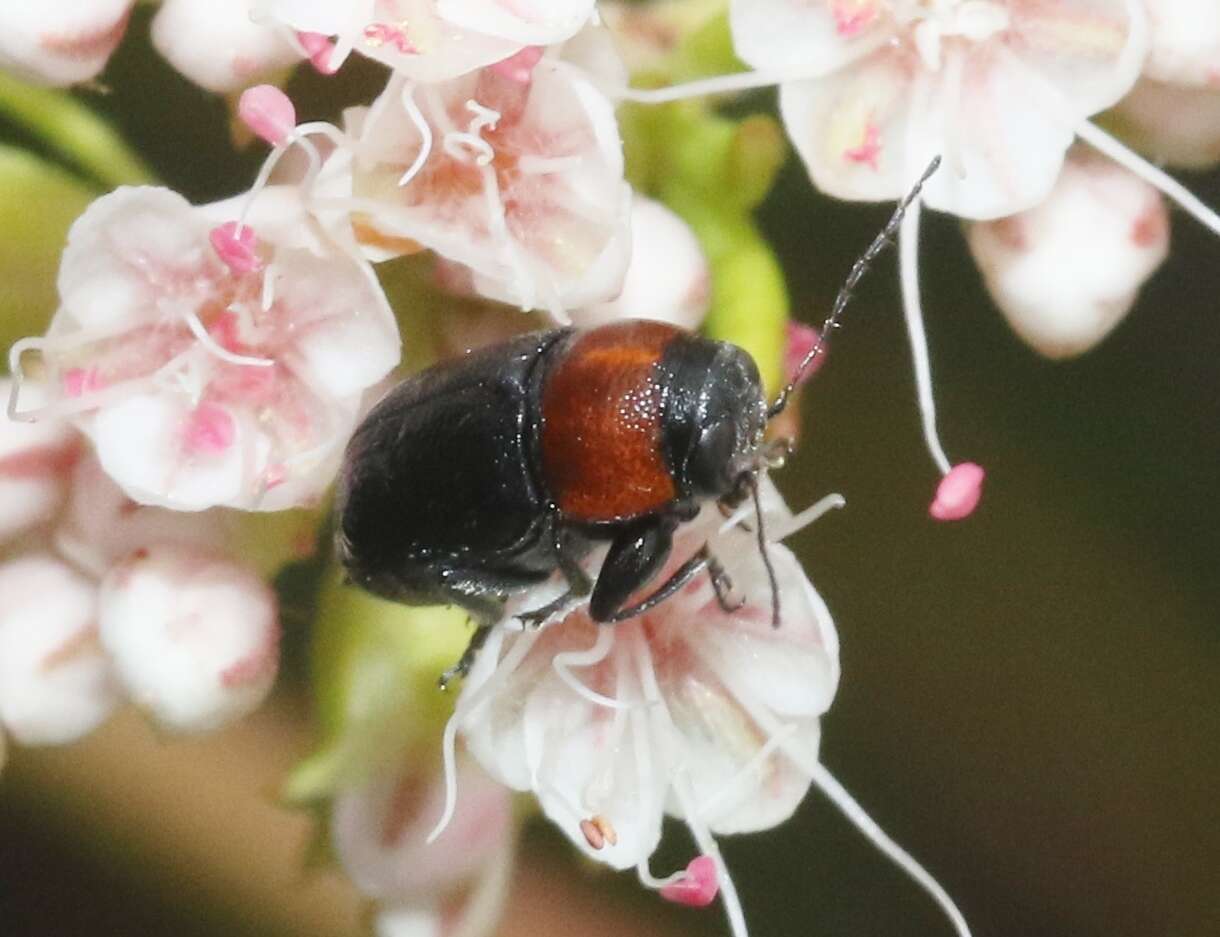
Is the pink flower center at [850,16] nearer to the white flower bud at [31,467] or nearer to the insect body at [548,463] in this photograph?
the insect body at [548,463]

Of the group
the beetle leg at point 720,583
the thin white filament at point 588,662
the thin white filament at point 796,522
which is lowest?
the thin white filament at point 588,662

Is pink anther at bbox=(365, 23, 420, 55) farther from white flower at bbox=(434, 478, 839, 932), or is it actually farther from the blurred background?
the blurred background

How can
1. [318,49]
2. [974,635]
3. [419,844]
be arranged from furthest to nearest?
[974,635], [419,844], [318,49]

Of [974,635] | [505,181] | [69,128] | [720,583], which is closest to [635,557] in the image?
[720,583]

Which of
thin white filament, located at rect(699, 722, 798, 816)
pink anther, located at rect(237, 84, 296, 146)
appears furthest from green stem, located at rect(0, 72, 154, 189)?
thin white filament, located at rect(699, 722, 798, 816)

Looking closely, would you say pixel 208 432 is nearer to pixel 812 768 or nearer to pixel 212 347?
pixel 212 347

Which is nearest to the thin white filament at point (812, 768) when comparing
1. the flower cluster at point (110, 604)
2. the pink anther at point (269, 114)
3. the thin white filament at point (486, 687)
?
the thin white filament at point (486, 687)
